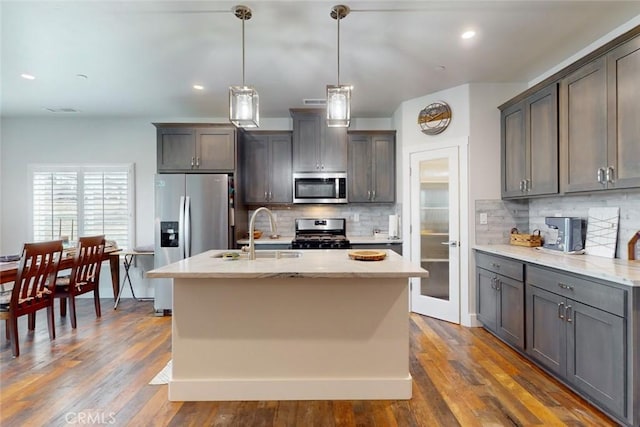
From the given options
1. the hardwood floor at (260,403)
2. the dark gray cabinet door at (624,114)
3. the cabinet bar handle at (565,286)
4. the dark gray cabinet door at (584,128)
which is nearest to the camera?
the hardwood floor at (260,403)

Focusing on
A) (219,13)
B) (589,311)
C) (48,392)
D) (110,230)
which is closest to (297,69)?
(219,13)

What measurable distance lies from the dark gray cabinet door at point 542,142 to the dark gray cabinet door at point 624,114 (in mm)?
534

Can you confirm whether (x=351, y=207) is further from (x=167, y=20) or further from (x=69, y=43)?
(x=69, y=43)

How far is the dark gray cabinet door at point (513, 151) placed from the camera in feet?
10.5

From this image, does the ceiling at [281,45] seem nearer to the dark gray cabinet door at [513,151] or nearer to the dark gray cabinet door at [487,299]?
the dark gray cabinet door at [513,151]

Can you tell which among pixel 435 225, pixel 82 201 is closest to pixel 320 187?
pixel 435 225

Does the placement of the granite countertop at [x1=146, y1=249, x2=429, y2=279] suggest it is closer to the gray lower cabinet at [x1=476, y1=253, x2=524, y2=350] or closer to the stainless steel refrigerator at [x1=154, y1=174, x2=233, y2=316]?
the gray lower cabinet at [x1=476, y1=253, x2=524, y2=350]

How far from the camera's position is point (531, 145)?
3.07 meters

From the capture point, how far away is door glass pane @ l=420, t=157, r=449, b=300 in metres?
3.81

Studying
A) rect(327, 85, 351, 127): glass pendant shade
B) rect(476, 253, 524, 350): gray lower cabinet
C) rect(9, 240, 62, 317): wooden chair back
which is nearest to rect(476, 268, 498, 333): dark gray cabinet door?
rect(476, 253, 524, 350): gray lower cabinet

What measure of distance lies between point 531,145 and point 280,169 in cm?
301

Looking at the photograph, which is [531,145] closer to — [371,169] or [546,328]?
[546,328]

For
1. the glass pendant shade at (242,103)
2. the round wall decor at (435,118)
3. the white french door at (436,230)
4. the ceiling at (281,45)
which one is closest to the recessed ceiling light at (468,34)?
the ceiling at (281,45)

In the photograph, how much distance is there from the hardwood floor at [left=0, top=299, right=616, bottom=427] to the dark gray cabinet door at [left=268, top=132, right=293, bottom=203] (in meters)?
2.25
